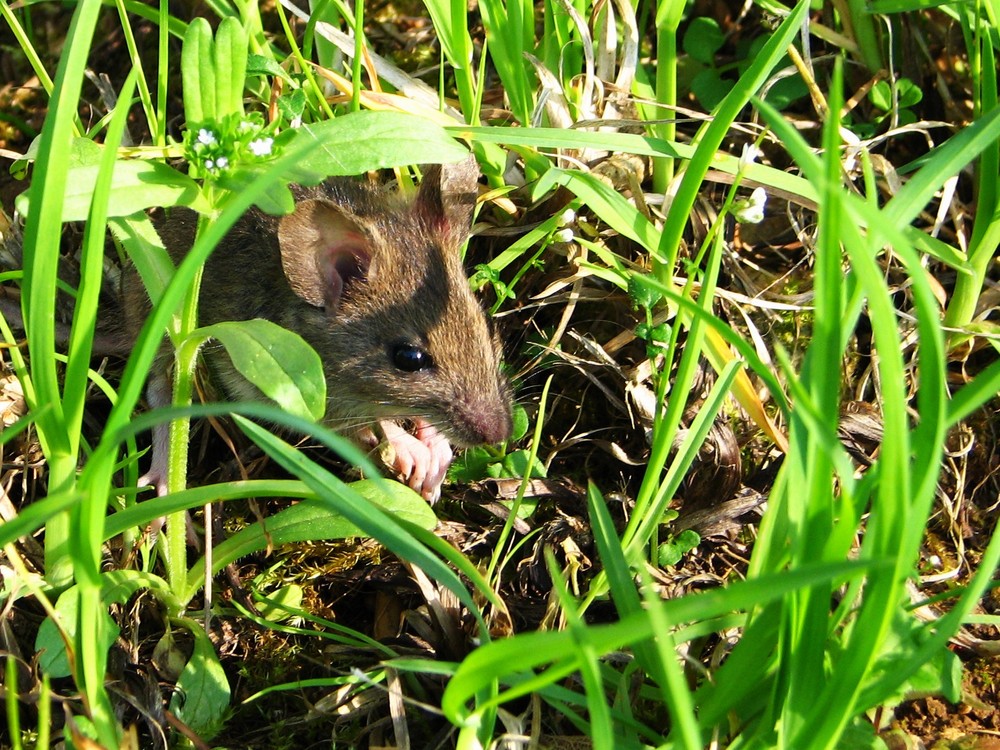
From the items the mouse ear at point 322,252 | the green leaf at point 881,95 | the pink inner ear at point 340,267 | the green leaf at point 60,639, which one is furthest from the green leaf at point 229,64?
the green leaf at point 881,95

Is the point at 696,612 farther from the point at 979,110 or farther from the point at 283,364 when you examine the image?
the point at 979,110

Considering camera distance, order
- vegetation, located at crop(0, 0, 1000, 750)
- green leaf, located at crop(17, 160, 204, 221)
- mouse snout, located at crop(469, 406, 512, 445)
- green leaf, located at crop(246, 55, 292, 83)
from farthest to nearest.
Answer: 1. mouse snout, located at crop(469, 406, 512, 445)
2. green leaf, located at crop(246, 55, 292, 83)
3. green leaf, located at crop(17, 160, 204, 221)
4. vegetation, located at crop(0, 0, 1000, 750)

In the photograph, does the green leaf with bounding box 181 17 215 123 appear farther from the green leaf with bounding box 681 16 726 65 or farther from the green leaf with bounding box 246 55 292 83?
the green leaf with bounding box 681 16 726 65

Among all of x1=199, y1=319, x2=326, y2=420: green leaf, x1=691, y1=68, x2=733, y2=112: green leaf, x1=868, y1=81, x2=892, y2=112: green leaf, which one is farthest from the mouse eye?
x1=868, y1=81, x2=892, y2=112: green leaf

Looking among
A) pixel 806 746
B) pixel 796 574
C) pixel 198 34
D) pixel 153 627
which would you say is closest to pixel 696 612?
pixel 796 574

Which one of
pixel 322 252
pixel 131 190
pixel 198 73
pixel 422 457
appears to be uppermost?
pixel 198 73

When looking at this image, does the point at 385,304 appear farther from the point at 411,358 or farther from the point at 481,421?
the point at 481,421

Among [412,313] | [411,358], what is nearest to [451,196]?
[412,313]
